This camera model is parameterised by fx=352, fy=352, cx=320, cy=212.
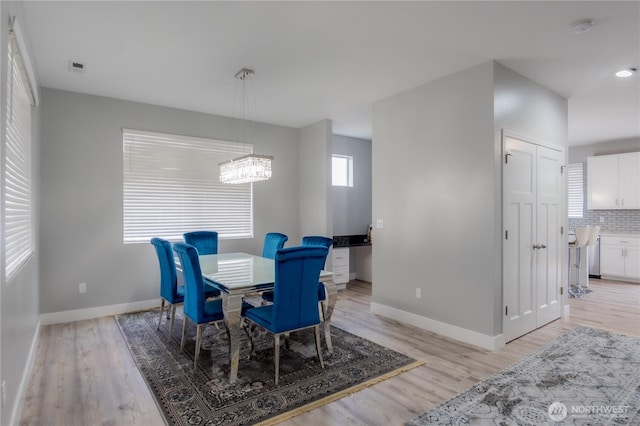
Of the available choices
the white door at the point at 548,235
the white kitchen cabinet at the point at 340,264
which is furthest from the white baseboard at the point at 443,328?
the white kitchen cabinet at the point at 340,264

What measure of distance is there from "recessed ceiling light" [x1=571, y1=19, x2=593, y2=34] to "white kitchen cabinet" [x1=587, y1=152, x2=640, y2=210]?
5303 mm

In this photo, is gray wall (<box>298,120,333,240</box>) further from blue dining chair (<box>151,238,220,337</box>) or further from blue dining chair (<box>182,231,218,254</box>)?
blue dining chair (<box>151,238,220,337</box>)

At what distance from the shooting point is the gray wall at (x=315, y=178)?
5.49 meters

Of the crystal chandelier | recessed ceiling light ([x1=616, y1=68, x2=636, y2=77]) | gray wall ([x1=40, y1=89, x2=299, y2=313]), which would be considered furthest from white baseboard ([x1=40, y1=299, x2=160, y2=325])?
recessed ceiling light ([x1=616, y1=68, x2=636, y2=77])

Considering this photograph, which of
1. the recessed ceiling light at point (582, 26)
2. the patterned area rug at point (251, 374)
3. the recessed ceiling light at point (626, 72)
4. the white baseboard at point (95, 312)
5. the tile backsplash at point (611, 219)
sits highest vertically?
the recessed ceiling light at point (626, 72)

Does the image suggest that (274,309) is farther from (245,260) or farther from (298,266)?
(245,260)

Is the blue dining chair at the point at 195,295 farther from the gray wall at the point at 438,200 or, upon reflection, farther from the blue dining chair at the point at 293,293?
the gray wall at the point at 438,200

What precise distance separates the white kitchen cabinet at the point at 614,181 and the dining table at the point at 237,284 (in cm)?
661

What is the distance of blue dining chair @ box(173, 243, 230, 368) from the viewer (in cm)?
279

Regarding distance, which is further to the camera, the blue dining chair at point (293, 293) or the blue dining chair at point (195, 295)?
the blue dining chair at point (195, 295)

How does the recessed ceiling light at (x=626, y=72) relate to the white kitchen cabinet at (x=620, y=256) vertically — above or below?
above

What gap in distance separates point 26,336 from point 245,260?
6.41ft

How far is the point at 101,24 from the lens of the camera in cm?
269

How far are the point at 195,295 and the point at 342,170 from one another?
14.5ft
